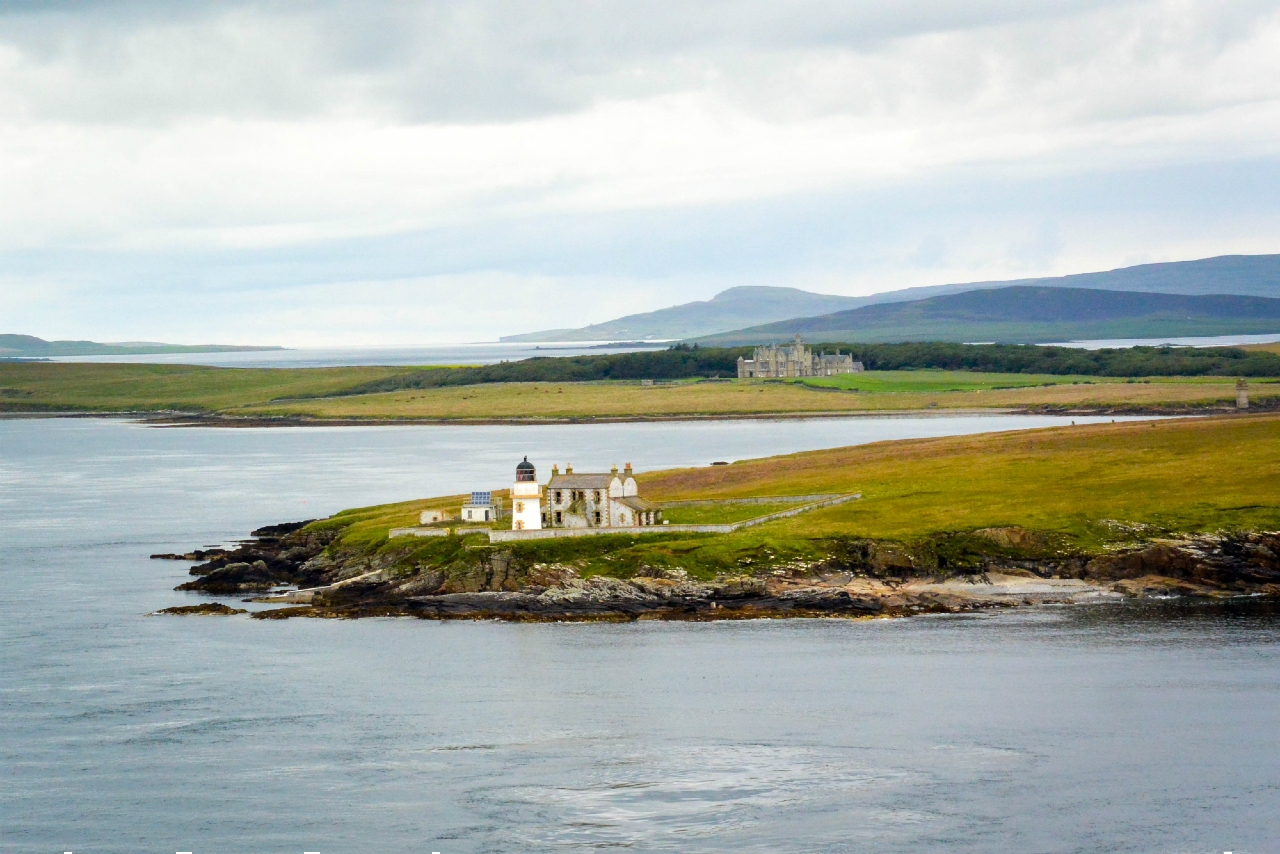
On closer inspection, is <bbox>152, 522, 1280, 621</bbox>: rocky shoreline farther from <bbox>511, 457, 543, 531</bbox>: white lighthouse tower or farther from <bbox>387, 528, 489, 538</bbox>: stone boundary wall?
<bbox>387, 528, 489, 538</bbox>: stone boundary wall

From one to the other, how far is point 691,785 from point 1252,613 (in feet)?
114

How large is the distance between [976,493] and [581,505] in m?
24.8

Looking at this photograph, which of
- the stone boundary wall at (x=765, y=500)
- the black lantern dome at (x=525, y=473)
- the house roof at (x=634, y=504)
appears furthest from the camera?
the stone boundary wall at (x=765, y=500)

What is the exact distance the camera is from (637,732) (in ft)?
181

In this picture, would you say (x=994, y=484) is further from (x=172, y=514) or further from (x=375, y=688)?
(x=172, y=514)

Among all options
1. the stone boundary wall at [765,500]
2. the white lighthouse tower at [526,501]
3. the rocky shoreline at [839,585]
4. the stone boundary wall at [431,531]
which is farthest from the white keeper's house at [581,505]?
the stone boundary wall at [765,500]

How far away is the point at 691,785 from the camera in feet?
159

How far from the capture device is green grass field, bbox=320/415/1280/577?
7888 centimetres

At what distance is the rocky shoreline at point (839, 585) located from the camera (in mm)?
74625

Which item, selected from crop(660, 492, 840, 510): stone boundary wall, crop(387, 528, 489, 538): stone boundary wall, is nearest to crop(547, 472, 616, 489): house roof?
crop(387, 528, 489, 538): stone boundary wall

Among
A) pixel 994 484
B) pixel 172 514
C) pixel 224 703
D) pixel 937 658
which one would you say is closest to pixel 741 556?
pixel 937 658

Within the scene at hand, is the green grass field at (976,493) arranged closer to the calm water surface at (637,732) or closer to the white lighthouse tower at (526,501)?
the white lighthouse tower at (526,501)

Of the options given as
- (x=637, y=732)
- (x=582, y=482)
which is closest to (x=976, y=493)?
(x=582, y=482)

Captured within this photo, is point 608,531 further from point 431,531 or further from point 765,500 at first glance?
point 765,500
